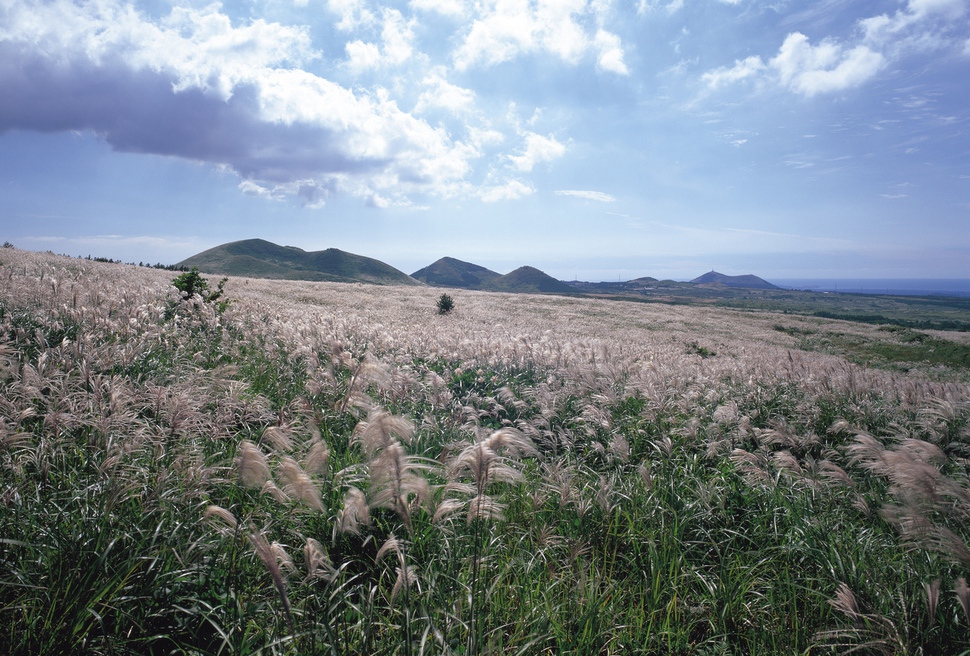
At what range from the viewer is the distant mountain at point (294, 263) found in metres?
148

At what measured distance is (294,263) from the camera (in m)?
182

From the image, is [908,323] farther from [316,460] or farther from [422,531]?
[316,460]

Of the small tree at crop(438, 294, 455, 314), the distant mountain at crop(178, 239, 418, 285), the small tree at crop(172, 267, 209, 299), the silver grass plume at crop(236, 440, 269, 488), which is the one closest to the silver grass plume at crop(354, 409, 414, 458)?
the silver grass plume at crop(236, 440, 269, 488)

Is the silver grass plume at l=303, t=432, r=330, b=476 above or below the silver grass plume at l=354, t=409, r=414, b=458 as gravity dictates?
below

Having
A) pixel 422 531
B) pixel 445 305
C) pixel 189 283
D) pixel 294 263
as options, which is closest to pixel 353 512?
pixel 422 531

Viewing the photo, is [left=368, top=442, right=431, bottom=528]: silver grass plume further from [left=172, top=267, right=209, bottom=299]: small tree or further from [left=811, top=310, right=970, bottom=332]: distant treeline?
[left=811, top=310, right=970, bottom=332]: distant treeline

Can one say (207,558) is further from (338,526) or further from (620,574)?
(620,574)

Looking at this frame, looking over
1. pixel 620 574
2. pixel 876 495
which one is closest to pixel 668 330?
pixel 876 495

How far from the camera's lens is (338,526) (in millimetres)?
2945

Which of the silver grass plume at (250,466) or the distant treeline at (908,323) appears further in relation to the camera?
the distant treeline at (908,323)

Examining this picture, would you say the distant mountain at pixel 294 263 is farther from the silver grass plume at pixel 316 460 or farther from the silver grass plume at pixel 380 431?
the silver grass plume at pixel 380 431

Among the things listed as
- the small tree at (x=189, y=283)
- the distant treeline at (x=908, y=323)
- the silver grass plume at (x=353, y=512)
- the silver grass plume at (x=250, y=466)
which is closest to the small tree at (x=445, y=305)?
the small tree at (x=189, y=283)

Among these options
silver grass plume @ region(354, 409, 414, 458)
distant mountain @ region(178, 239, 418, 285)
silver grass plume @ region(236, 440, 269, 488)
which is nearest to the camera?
silver grass plume @ region(236, 440, 269, 488)

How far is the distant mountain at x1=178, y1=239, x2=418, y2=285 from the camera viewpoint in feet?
485
